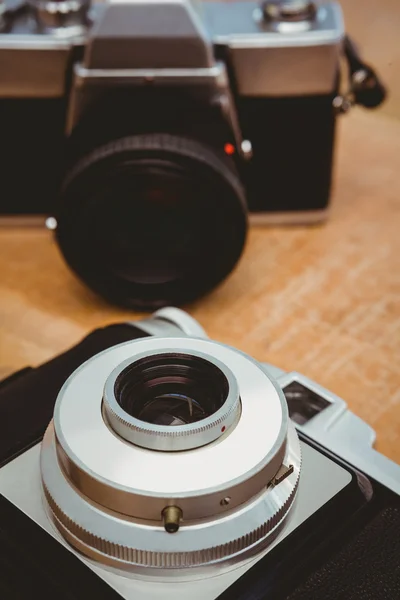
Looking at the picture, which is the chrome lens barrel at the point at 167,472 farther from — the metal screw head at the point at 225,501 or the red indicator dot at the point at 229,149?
the red indicator dot at the point at 229,149

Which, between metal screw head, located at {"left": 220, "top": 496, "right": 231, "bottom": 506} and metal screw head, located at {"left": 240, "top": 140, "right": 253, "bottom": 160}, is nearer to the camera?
metal screw head, located at {"left": 220, "top": 496, "right": 231, "bottom": 506}

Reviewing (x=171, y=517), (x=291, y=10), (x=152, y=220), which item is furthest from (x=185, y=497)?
(x=291, y=10)

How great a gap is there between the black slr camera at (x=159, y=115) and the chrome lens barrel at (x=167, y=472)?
11.4 inches

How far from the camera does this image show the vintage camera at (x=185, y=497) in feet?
1.14

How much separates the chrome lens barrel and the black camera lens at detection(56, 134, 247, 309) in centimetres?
29

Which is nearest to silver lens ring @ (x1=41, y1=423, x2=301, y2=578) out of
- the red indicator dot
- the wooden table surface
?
the wooden table surface

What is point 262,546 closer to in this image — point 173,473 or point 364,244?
point 173,473

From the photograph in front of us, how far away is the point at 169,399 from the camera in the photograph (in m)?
0.40

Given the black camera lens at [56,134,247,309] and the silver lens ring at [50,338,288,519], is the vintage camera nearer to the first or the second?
the silver lens ring at [50,338,288,519]

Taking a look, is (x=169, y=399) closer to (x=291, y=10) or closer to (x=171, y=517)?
(x=171, y=517)

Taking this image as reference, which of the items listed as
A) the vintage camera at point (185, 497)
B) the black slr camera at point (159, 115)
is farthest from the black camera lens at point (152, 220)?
the vintage camera at point (185, 497)

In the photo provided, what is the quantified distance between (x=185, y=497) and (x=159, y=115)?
402 mm

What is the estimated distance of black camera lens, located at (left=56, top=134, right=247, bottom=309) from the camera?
65cm

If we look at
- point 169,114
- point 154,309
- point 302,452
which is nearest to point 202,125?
point 169,114
